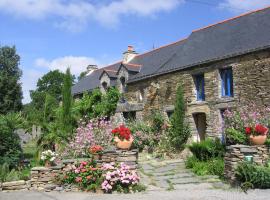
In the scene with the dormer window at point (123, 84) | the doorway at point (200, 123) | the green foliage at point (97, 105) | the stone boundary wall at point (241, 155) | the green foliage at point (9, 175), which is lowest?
the green foliage at point (9, 175)

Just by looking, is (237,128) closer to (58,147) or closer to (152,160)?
(152,160)

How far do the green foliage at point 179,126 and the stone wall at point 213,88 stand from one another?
315mm

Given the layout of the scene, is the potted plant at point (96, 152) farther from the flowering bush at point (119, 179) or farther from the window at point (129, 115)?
the window at point (129, 115)

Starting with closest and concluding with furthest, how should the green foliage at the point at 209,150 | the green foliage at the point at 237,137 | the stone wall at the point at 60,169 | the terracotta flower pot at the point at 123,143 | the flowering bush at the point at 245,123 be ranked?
1. the stone wall at the point at 60,169
2. the terracotta flower pot at the point at 123,143
3. the flowering bush at the point at 245,123
4. the green foliage at the point at 237,137
5. the green foliage at the point at 209,150

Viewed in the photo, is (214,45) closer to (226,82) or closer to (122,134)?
(226,82)

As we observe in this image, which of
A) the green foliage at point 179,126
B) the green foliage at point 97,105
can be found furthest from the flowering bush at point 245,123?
the green foliage at point 97,105

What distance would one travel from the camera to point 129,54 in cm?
2764

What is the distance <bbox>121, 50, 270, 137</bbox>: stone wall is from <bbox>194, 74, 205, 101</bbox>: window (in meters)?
0.24

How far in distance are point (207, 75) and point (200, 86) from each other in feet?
3.09

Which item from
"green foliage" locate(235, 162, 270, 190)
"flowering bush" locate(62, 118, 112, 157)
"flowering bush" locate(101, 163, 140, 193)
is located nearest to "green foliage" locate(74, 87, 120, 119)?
"flowering bush" locate(62, 118, 112, 157)

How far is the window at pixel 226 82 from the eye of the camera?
1603 cm

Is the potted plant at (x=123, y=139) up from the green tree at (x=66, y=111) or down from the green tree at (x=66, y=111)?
down

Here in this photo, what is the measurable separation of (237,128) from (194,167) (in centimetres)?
236

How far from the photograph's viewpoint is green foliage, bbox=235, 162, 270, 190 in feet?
30.9
